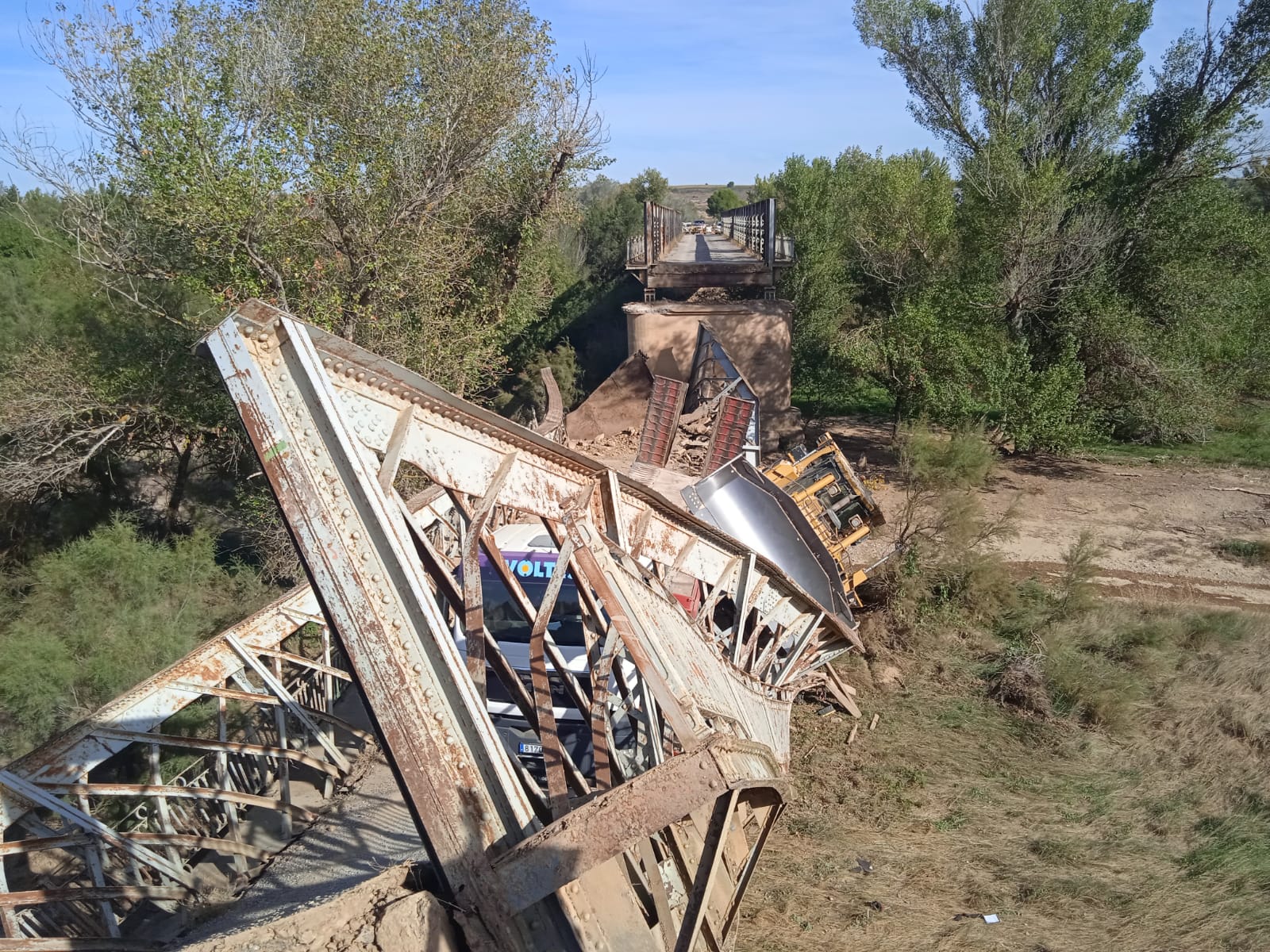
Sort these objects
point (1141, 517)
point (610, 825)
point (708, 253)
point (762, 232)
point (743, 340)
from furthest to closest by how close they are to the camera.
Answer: point (708, 253) → point (762, 232) → point (743, 340) → point (1141, 517) → point (610, 825)

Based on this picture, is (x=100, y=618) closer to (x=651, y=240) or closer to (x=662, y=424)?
(x=662, y=424)

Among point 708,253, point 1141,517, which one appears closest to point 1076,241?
point 1141,517

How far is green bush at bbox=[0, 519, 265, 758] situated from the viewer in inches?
319

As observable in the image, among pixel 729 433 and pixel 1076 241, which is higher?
pixel 1076 241

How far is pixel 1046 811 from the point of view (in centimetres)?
691

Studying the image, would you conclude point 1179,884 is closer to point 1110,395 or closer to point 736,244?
point 1110,395

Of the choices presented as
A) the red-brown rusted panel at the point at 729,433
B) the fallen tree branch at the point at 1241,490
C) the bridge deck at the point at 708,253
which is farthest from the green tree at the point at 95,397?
the fallen tree branch at the point at 1241,490

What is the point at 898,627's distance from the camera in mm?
10109

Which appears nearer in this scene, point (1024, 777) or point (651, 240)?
point (1024, 777)

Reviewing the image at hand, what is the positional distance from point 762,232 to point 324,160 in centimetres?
1221

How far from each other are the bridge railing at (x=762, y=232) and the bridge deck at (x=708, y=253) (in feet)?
1.00

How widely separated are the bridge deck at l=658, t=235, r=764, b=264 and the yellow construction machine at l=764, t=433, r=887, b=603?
410 inches

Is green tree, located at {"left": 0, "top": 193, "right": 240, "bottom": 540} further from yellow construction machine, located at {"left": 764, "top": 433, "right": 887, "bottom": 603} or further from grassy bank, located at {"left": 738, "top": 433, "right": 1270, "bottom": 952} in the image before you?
grassy bank, located at {"left": 738, "top": 433, "right": 1270, "bottom": 952}

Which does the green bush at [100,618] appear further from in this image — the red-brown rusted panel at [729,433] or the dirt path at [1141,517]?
the dirt path at [1141,517]
